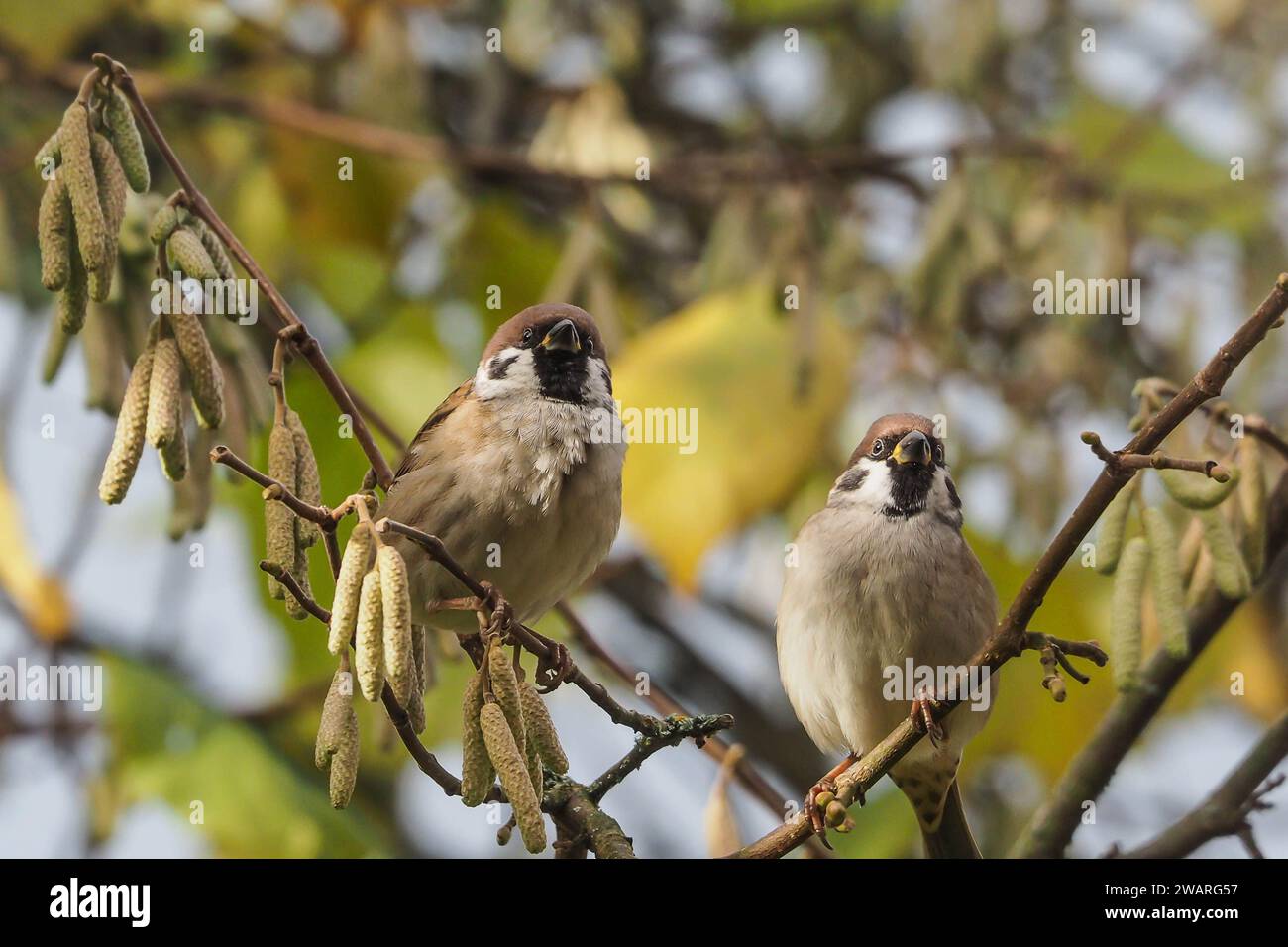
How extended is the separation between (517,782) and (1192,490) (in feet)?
3.40

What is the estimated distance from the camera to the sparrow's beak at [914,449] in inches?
116

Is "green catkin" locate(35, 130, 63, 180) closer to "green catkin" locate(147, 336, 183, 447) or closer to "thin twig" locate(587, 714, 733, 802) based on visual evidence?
"green catkin" locate(147, 336, 183, 447)

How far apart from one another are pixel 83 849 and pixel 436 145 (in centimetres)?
199

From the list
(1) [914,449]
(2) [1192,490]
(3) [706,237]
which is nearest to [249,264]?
(2) [1192,490]

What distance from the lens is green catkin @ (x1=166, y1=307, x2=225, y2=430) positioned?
197cm

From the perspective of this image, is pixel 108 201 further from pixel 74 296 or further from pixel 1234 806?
pixel 1234 806

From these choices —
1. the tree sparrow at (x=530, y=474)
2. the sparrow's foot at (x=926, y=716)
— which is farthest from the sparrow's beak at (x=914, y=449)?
the sparrow's foot at (x=926, y=716)

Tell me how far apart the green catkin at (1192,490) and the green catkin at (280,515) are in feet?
3.70

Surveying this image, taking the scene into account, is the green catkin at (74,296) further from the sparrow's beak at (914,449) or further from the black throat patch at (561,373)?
the sparrow's beak at (914,449)

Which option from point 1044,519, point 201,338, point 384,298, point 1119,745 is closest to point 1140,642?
point 1119,745

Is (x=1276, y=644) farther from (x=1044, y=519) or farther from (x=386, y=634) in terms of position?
(x=386, y=634)

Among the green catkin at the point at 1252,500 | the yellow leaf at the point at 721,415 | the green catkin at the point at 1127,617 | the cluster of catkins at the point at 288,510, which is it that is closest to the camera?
the cluster of catkins at the point at 288,510

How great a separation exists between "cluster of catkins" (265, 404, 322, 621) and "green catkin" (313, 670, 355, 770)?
106 millimetres

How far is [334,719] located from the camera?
1.69 metres
